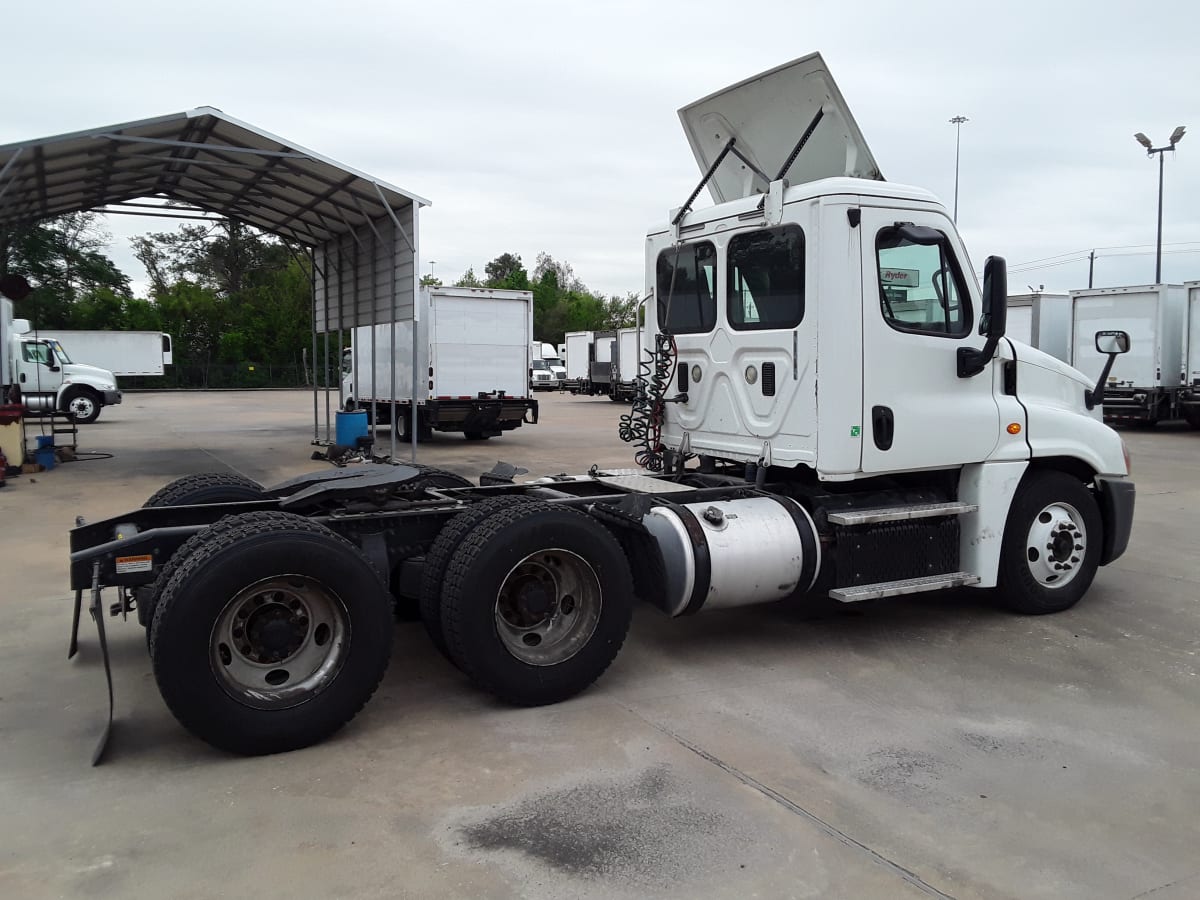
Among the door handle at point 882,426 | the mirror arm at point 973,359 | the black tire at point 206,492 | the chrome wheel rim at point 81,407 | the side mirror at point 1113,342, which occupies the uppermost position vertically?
the side mirror at point 1113,342

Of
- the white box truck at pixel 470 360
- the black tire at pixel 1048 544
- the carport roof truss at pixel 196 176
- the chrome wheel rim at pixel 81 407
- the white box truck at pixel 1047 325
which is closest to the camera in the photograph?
the black tire at pixel 1048 544

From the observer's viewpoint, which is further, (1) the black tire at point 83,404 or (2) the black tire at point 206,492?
(1) the black tire at point 83,404

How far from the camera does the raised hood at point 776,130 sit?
6047 millimetres

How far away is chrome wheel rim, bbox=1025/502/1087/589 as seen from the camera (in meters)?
6.40

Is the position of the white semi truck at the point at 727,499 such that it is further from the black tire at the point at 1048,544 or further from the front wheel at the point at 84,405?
the front wheel at the point at 84,405

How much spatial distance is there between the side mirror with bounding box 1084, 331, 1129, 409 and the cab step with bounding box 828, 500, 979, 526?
1348 mm

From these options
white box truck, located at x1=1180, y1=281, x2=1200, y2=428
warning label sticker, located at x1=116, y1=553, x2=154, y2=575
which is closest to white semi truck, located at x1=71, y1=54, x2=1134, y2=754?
warning label sticker, located at x1=116, y1=553, x2=154, y2=575

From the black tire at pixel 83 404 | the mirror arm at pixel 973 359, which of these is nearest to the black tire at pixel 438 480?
the mirror arm at pixel 973 359

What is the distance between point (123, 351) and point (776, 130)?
120 ft

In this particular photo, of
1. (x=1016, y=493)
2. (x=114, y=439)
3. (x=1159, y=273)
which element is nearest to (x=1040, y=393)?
(x=1016, y=493)

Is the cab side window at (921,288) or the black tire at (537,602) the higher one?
the cab side window at (921,288)

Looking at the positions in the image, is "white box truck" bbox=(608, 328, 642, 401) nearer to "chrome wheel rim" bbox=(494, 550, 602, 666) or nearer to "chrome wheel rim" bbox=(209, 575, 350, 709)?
"chrome wheel rim" bbox=(494, 550, 602, 666)

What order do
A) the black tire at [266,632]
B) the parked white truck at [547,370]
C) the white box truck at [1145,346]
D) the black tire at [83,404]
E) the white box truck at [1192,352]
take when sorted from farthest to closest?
the parked white truck at [547,370] < the black tire at [83,404] < the white box truck at [1145,346] < the white box truck at [1192,352] < the black tire at [266,632]

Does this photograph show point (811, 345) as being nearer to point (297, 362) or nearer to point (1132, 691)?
point (1132, 691)
